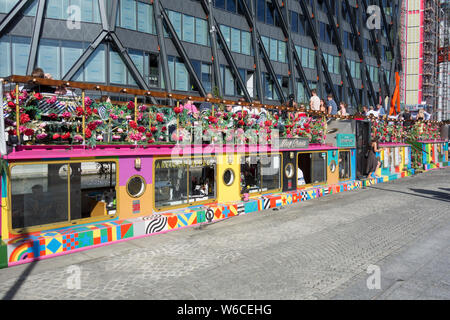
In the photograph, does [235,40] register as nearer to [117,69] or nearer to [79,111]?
[117,69]

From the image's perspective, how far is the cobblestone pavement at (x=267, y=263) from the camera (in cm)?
540

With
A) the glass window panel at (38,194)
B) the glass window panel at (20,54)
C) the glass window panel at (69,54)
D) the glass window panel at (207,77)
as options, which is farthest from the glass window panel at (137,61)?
the glass window panel at (38,194)

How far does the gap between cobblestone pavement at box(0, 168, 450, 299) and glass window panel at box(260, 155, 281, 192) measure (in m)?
1.63

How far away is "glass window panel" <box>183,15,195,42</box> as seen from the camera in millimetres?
31297

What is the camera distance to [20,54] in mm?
23719

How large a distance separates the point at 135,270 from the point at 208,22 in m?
29.8

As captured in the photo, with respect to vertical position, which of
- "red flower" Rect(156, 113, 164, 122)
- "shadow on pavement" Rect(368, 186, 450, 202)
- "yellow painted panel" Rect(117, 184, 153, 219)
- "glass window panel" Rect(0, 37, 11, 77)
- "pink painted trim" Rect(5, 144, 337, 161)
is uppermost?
"glass window panel" Rect(0, 37, 11, 77)

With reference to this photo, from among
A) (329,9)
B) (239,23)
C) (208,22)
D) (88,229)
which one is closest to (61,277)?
(88,229)

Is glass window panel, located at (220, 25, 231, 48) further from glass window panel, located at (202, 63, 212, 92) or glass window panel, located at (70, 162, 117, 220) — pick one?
glass window panel, located at (70, 162, 117, 220)

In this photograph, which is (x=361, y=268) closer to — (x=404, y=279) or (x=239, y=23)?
(x=404, y=279)

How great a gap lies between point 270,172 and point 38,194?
6.88 m

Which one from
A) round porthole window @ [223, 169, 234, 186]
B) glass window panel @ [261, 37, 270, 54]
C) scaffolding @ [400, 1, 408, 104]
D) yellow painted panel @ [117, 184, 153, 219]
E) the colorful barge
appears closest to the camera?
the colorful barge

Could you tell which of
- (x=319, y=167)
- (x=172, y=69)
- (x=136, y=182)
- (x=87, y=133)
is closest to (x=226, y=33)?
(x=172, y=69)

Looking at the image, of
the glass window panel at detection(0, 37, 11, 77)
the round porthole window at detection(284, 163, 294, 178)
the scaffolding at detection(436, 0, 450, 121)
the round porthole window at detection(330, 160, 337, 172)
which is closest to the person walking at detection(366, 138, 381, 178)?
the round porthole window at detection(330, 160, 337, 172)
